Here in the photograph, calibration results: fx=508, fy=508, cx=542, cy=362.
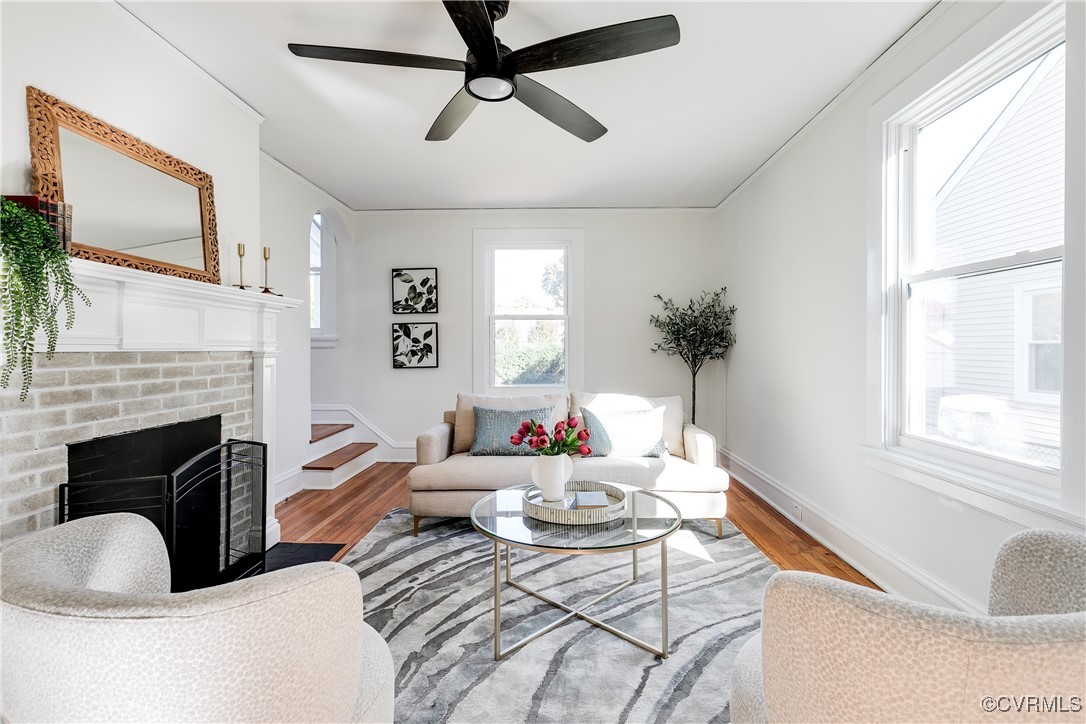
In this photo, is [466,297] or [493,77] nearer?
[493,77]

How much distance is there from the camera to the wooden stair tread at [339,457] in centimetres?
415

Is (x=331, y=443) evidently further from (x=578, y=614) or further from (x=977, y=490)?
(x=977, y=490)

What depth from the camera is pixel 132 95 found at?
2141 millimetres

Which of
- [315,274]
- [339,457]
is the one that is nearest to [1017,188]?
[339,457]

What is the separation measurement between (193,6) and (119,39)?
343 mm

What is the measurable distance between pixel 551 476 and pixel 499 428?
1.25 metres

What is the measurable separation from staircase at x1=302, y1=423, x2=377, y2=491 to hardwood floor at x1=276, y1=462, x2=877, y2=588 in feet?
0.35

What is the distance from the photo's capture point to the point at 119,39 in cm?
207

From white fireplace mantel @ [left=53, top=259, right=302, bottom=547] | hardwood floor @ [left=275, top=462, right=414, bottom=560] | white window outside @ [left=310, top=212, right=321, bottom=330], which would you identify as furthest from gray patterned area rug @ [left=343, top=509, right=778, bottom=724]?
white window outside @ [left=310, top=212, right=321, bottom=330]

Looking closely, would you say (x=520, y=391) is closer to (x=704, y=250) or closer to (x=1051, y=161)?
(x=704, y=250)

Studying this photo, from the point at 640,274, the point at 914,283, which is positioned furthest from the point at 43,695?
the point at 640,274

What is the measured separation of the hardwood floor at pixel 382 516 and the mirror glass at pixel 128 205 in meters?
1.75

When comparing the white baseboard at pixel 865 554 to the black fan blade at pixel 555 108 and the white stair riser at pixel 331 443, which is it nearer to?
the black fan blade at pixel 555 108

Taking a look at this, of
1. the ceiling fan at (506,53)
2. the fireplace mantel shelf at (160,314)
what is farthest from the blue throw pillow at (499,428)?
the ceiling fan at (506,53)
